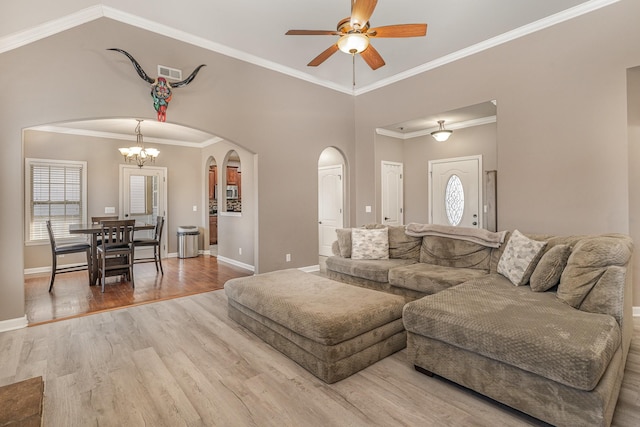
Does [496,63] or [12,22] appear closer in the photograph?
→ [12,22]

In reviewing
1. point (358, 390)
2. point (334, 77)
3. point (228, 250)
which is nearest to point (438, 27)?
point (334, 77)

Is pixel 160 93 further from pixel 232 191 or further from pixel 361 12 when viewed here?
pixel 232 191

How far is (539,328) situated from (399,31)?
2.73m

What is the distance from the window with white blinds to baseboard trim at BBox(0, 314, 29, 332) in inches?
136

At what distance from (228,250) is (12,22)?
4.71 meters

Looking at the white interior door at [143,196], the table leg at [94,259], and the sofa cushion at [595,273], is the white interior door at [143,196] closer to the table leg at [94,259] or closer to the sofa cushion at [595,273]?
the table leg at [94,259]

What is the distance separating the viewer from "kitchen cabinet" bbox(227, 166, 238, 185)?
31.0 feet

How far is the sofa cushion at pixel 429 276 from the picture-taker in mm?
3328

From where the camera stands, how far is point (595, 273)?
7.23 ft

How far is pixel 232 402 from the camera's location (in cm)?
207

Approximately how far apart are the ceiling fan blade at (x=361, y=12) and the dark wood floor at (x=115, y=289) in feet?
13.0

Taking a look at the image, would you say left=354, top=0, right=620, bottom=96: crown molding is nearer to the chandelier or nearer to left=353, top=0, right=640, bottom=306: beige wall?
left=353, top=0, right=640, bottom=306: beige wall

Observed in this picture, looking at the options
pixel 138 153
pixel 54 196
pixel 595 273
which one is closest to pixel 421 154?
pixel 595 273

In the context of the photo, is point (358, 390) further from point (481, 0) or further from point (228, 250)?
point (228, 250)
